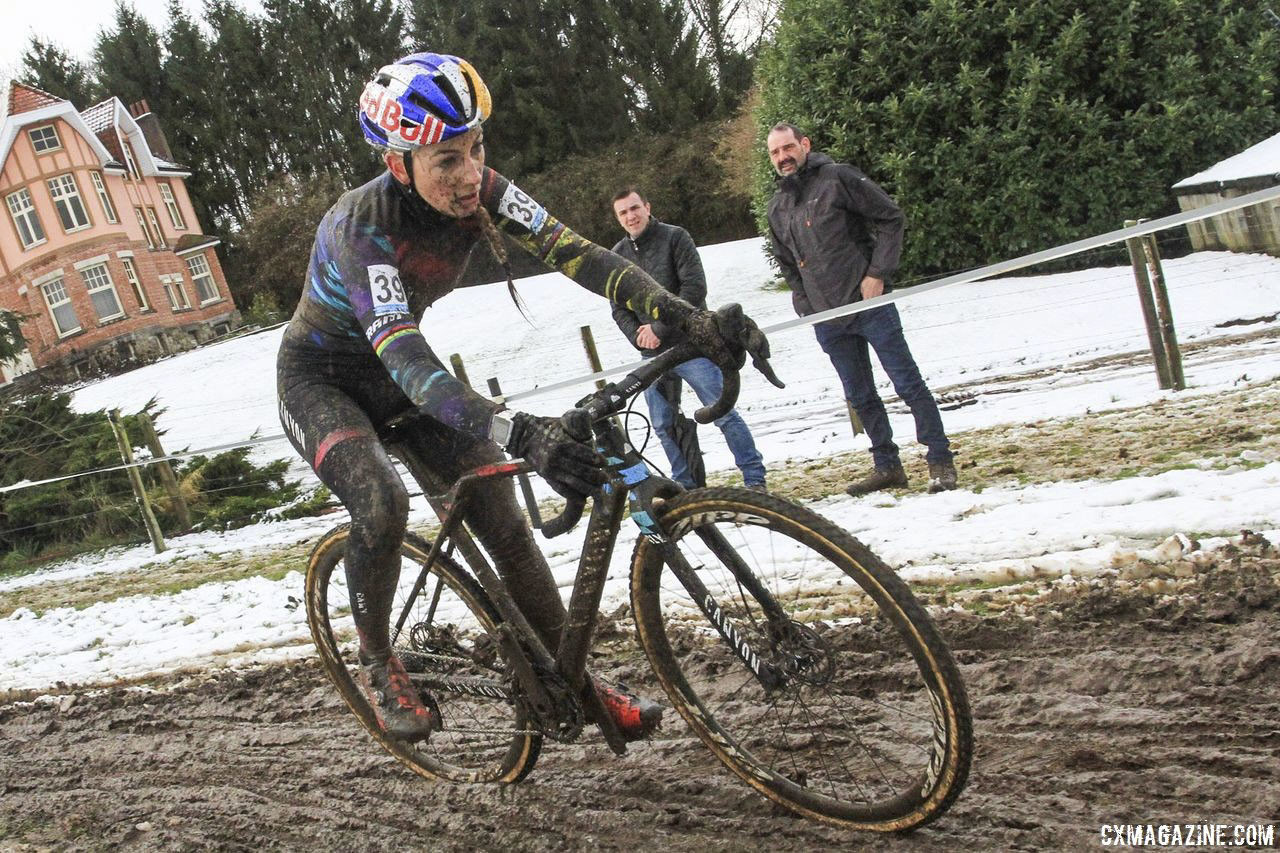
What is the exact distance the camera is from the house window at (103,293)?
1277 inches

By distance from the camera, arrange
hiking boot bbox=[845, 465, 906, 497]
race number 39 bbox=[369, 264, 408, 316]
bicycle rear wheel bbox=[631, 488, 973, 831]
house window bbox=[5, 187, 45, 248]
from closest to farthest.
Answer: bicycle rear wheel bbox=[631, 488, 973, 831]
race number 39 bbox=[369, 264, 408, 316]
hiking boot bbox=[845, 465, 906, 497]
house window bbox=[5, 187, 45, 248]

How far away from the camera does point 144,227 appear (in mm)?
35312

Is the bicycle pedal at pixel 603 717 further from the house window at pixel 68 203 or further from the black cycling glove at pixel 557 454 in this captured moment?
the house window at pixel 68 203

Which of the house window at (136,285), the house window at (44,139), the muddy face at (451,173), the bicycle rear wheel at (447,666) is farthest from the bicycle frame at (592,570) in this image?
the house window at (44,139)

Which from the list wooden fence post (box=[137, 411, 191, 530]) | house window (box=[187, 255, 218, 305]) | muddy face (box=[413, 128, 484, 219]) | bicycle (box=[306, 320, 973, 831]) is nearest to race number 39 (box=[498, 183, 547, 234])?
muddy face (box=[413, 128, 484, 219])

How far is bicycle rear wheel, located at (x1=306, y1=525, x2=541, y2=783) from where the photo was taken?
363cm

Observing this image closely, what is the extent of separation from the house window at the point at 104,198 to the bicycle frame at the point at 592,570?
114ft

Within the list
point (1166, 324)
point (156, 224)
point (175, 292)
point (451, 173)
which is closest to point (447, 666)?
point (451, 173)

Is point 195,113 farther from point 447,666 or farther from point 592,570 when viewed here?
point 592,570

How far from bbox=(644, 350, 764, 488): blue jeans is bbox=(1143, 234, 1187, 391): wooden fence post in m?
3.27

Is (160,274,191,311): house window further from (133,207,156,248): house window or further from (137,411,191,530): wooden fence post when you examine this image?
(137,411,191,530): wooden fence post

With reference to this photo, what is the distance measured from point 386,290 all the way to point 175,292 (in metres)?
36.0

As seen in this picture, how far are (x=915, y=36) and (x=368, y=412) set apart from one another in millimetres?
11306

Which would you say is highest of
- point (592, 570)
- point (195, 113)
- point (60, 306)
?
point (195, 113)
